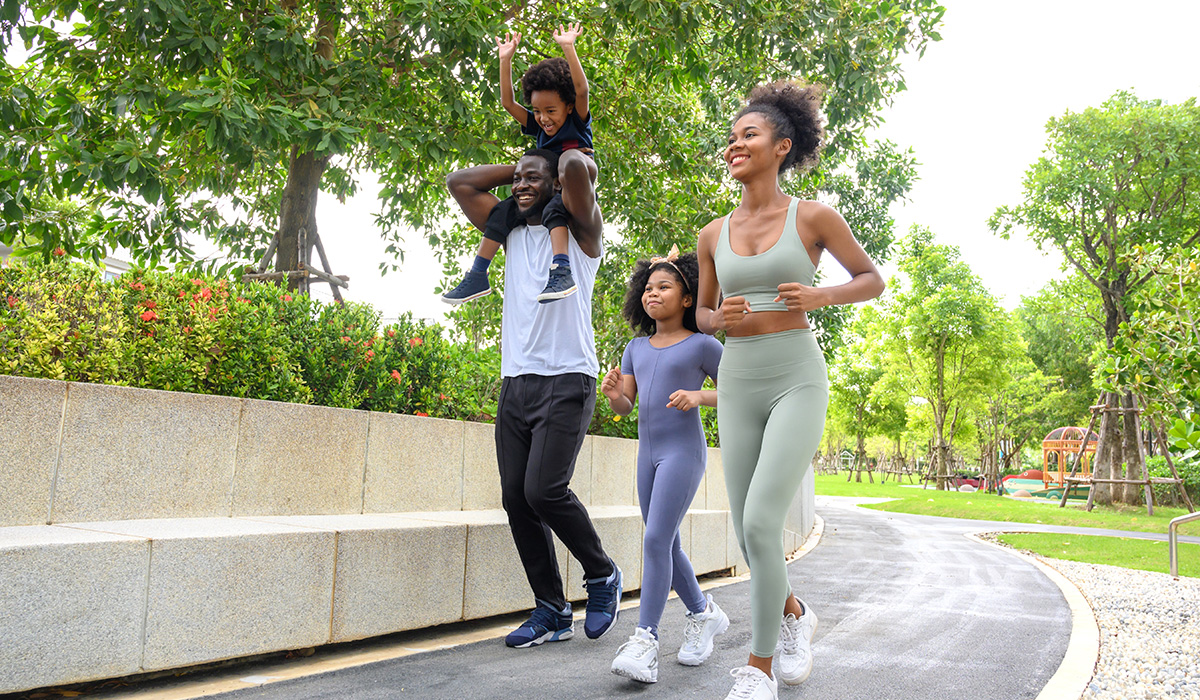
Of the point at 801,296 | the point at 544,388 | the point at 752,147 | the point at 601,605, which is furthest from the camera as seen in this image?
the point at 601,605

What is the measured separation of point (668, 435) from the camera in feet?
13.0

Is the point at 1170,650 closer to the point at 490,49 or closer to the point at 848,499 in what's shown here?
the point at 490,49

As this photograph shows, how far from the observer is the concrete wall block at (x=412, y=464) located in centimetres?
488

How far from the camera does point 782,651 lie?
3.41m

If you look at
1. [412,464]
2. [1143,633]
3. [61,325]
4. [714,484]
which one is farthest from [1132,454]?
[61,325]

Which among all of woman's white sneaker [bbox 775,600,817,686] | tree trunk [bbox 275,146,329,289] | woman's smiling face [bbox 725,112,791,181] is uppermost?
tree trunk [bbox 275,146,329,289]

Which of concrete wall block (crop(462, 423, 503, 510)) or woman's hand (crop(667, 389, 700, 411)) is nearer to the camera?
woman's hand (crop(667, 389, 700, 411))

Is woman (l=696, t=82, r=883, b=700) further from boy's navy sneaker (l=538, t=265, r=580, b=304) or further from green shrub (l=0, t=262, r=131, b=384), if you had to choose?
green shrub (l=0, t=262, r=131, b=384)

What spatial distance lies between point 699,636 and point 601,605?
52 centimetres

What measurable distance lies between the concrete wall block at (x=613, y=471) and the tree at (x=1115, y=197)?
20.3 m

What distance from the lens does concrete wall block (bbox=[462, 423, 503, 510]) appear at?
5609 mm

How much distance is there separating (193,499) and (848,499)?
2782 centimetres

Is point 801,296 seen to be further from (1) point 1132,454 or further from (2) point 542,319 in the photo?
(1) point 1132,454

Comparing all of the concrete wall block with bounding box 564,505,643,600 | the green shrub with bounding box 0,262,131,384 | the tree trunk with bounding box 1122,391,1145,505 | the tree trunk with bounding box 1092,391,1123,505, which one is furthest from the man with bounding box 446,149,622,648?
the tree trunk with bounding box 1092,391,1123,505
